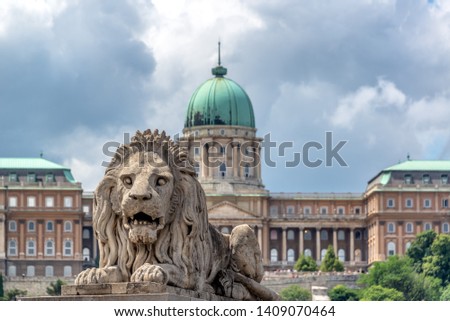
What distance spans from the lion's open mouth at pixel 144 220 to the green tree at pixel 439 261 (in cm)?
14813

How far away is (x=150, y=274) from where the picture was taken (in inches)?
1005

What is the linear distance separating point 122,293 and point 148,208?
53.3 inches

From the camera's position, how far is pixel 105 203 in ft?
86.6

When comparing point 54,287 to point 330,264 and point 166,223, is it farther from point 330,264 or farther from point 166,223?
point 166,223

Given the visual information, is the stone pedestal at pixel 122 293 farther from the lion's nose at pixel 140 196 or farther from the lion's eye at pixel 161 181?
the lion's eye at pixel 161 181

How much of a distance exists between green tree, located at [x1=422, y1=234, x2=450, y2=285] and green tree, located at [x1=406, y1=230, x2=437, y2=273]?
1.15 meters

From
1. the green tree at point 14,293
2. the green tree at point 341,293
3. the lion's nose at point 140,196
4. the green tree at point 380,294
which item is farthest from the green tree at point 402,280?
the lion's nose at point 140,196

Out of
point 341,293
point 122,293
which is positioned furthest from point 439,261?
point 122,293

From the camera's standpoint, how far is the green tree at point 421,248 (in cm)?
18500
